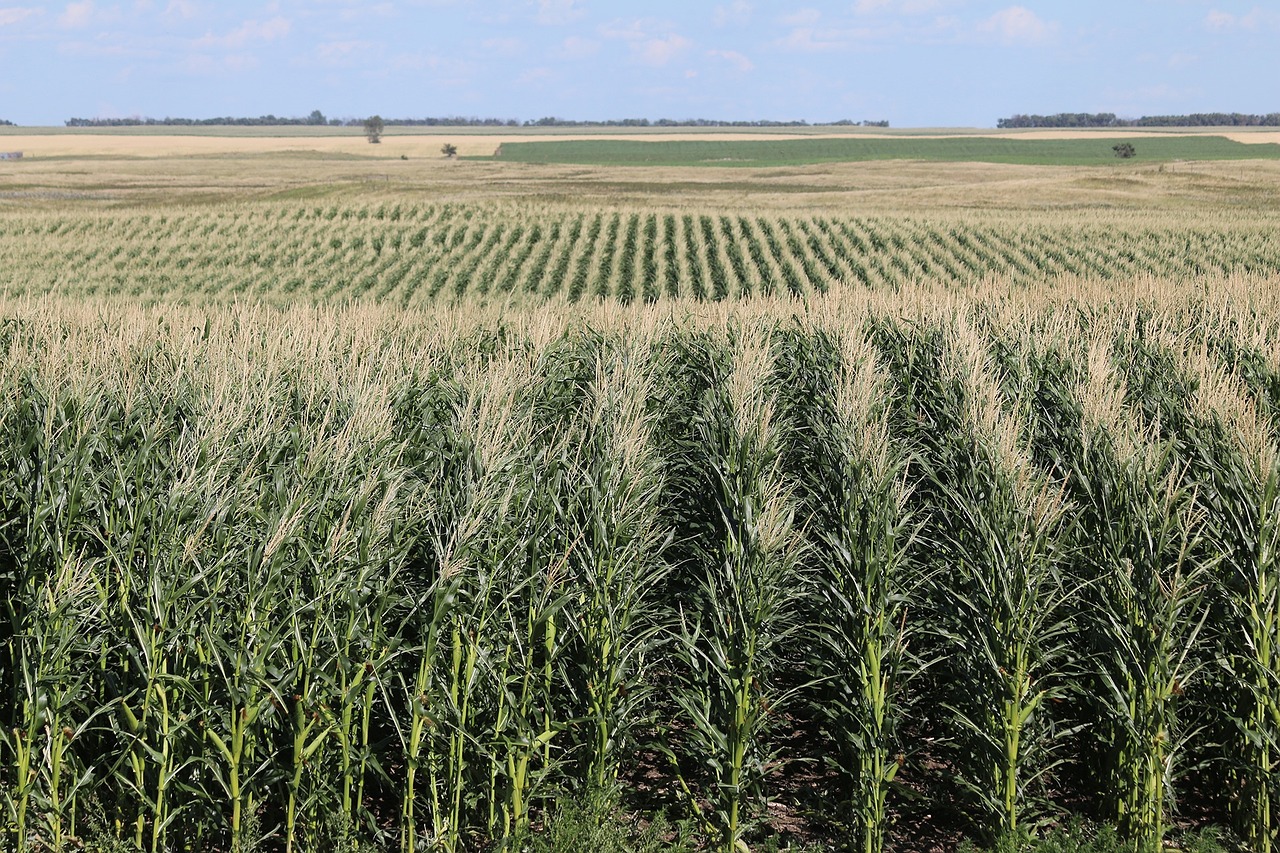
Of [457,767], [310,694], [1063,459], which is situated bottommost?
[457,767]

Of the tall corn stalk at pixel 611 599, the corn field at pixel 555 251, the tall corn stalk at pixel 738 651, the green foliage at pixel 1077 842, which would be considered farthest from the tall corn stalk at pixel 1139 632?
the corn field at pixel 555 251

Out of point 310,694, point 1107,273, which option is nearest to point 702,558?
point 310,694

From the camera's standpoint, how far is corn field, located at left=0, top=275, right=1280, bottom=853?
19.6 feet

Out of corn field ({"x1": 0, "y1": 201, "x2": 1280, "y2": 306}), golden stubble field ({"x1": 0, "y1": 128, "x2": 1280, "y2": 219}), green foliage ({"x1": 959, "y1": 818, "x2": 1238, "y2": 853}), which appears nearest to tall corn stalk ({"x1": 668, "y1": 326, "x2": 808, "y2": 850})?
green foliage ({"x1": 959, "y1": 818, "x2": 1238, "y2": 853})

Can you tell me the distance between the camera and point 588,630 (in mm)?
6562

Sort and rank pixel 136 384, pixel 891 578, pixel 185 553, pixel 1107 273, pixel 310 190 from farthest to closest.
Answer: pixel 310 190, pixel 1107 273, pixel 136 384, pixel 891 578, pixel 185 553

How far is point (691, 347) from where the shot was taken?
13039 mm

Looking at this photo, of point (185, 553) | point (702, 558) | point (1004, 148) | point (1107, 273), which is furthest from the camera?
point (1004, 148)

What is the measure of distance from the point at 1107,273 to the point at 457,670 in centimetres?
3401

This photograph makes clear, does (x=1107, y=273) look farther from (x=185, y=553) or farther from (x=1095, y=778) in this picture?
(x=185, y=553)

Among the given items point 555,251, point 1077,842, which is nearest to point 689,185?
point 555,251

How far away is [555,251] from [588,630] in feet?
108

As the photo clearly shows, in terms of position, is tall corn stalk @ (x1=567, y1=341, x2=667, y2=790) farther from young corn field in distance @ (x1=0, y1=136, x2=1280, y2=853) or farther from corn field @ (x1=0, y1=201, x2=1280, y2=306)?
corn field @ (x1=0, y1=201, x2=1280, y2=306)

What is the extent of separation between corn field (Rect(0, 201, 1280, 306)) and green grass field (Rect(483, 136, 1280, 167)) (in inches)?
3093
